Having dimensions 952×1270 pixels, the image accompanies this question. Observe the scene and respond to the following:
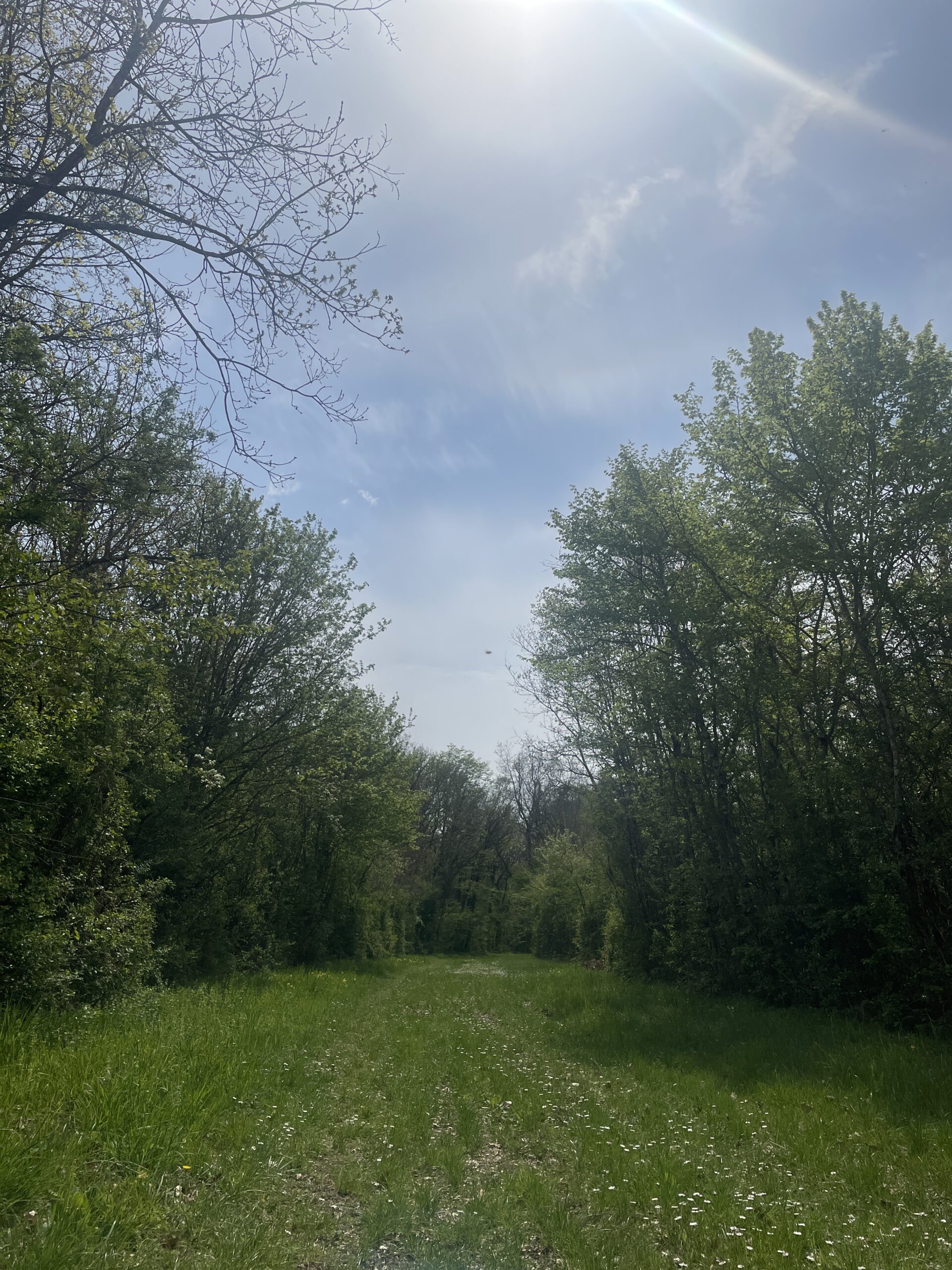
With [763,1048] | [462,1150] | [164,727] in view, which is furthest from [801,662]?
[164,727]

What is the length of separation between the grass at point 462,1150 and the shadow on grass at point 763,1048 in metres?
0.05

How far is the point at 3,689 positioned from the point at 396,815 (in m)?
21.0

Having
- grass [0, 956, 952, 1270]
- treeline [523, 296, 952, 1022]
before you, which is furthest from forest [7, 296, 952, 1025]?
grass [0, 956, 952, 1270]

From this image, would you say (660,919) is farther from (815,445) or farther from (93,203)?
(93,203)

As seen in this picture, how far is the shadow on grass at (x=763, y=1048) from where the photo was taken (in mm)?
7180

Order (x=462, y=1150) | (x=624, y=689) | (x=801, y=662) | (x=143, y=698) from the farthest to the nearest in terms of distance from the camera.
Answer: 1. (x=624, y=689)
2. (x=801, y=662)
3. (x=143, y=698)
4. (x=462, y=1150)

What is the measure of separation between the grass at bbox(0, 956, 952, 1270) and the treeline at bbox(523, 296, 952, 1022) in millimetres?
2596

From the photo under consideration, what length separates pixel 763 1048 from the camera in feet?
30.6

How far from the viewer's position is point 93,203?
5.62 metres

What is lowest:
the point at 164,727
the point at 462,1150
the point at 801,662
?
the point at 462,1150

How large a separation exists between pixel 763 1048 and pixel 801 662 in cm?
779

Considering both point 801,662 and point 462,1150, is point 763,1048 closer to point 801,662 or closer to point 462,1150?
point 462,1150

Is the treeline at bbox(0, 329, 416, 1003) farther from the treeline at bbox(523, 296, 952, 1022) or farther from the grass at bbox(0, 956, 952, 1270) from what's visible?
the treeline at bbox(523, 296, 952, 1022)

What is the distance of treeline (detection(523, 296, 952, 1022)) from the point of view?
435 inches
